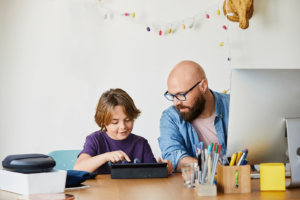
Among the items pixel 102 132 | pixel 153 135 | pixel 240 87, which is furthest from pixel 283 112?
pixel 153 135

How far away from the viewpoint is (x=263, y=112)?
1024mm

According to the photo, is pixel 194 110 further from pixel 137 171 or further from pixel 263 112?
pixel 263 112

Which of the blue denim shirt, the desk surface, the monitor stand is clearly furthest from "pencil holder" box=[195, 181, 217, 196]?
the blue denim shirt

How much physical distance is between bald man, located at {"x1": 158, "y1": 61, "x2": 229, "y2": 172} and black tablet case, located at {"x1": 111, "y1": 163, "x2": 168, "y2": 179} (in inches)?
17.5

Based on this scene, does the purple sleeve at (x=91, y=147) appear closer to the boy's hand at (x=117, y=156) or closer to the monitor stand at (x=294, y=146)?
the boy's hand at (x=117, y=156)

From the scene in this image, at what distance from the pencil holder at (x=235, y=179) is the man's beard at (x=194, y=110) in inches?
33.1

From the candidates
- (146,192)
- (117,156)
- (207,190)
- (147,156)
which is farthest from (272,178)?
(147,156)

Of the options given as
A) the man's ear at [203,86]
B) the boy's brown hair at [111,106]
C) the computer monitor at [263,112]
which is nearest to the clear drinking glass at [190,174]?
the computer monitor at [263,112]

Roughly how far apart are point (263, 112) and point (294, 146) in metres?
0.17

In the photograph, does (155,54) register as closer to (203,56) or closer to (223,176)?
(203,56)

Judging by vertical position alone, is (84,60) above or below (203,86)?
above

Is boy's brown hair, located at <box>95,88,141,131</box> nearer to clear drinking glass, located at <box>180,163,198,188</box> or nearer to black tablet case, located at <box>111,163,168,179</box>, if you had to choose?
black tablet case, located at <box>111,163,168,179</box>

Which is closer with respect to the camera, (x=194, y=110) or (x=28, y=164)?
(x=28, y=164)

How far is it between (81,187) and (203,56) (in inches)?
70.4
